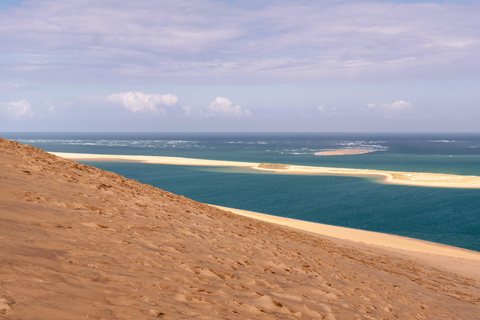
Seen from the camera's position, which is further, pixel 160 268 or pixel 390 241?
pixel 390 241

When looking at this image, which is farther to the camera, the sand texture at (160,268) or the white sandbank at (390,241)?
the white sandbank at (390,241)

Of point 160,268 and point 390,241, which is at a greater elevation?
point 160,268

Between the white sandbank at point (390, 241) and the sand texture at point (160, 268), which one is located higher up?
the sand texture at point (160, 268)

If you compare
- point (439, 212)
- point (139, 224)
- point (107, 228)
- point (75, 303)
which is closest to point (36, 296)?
point (75, 303)

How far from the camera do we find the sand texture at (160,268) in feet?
16.8

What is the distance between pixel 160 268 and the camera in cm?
694

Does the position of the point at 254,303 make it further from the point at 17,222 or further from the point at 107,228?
the point at 17,222

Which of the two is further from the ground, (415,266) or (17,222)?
(17,222)

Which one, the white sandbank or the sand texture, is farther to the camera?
the white sandbank

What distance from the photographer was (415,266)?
14703 millimetres

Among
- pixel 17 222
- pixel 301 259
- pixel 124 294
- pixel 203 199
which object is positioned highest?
pixel 17 222

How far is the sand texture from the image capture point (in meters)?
5.11

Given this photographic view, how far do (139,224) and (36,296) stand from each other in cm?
515

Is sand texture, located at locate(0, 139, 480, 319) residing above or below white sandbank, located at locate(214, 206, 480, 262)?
above
